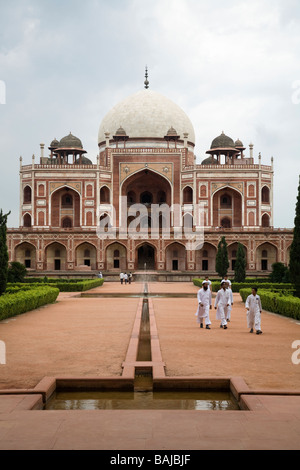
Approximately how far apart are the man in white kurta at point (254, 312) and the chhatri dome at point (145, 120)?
35723 mm

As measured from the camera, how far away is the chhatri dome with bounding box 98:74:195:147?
147 ft

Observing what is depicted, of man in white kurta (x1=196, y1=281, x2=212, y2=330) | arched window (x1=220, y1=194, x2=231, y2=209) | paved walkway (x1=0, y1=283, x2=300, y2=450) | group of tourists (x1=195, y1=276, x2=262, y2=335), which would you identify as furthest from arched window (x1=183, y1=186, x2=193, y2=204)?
man in white kurta (x1=196, y1=281, x2=212, y2=330)

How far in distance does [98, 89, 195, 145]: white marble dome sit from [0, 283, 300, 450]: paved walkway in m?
34.2

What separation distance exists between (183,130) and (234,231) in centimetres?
1300

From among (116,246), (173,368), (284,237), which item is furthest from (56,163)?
(173,368)

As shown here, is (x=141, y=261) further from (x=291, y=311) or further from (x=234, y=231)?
(x=291, y=311)

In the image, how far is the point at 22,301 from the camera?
12.4 meters

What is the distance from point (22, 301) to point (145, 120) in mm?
34662

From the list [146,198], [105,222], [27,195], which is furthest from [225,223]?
[27,195]

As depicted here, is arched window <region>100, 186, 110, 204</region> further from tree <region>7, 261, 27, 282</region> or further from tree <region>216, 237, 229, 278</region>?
tree <region>7, 261, 27, 282</region>

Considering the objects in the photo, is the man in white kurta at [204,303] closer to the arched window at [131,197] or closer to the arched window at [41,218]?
the arched window at [41,218]

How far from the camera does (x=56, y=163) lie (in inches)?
1721

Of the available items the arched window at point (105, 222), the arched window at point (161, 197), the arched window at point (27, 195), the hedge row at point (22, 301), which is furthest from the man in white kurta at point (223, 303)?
the arched window at point (161, 197)

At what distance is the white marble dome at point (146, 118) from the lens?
44.9m
